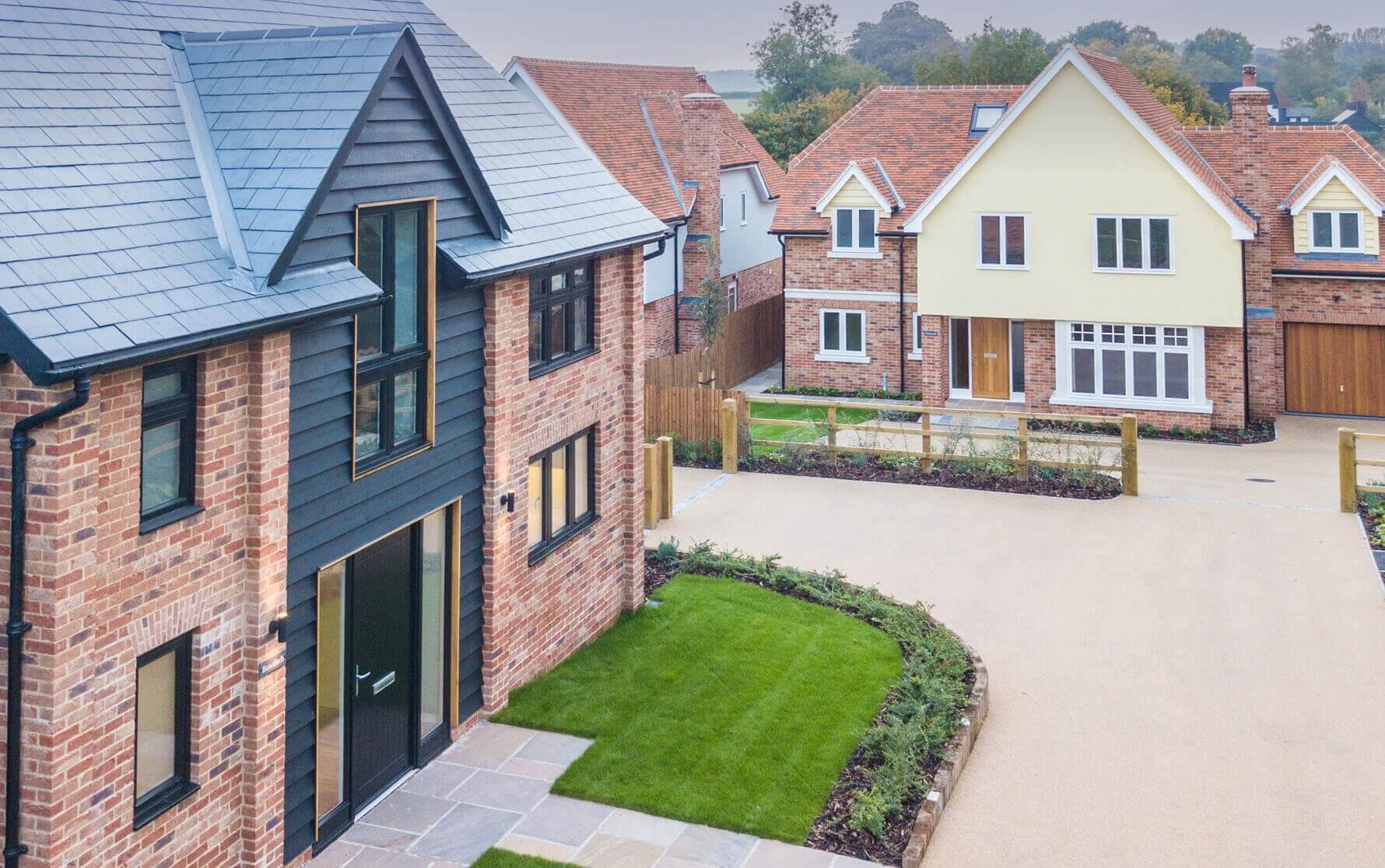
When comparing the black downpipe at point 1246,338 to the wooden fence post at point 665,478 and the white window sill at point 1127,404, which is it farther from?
the wooden fence post at point 665,478

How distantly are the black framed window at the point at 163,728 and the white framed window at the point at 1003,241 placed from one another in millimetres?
23194

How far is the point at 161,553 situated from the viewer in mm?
7859

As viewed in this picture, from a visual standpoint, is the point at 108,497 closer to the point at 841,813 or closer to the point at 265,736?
the point at 265,736

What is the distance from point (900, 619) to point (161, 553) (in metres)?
9.10

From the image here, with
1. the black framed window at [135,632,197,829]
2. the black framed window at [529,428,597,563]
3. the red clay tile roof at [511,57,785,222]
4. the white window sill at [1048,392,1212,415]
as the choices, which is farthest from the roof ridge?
the white window sill at [1048,392,1212,415]

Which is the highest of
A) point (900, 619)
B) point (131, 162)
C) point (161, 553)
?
point (131, 162)

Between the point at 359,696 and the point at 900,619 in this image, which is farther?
the point at 900,619

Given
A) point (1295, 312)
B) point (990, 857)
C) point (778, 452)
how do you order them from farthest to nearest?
point (1295, 312) < point (778, 452) < point (990, 857)

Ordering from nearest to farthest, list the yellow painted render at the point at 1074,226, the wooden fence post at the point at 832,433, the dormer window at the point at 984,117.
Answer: the wooden fence post at the point at 832,433, the yellow painted render at the point at 1074,226, the dormer window at the point at 984,117

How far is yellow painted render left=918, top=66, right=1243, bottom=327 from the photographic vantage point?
1051 inches

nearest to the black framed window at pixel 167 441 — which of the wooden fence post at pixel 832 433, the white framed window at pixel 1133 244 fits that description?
the wooden fence post at pixel 832 433

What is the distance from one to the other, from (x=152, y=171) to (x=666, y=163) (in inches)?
1053

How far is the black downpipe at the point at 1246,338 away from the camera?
26.4 meters

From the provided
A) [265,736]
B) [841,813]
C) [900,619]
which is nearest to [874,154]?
[900,619]
